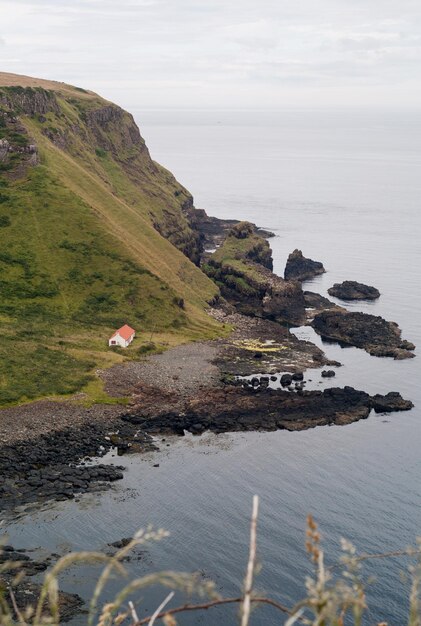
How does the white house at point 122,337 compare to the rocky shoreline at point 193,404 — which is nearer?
the rocky shoreline at point 193,404

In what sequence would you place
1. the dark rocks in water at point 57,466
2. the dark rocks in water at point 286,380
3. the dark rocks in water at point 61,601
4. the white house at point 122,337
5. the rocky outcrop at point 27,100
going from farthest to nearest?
1. the rocky outcrop at point 27,100
2. the white house at point 122,337
3. the dark rocks in water at point 286,380
4. the dark rocks in water at point 57,466
5. the dark rocks in water at point 61,601

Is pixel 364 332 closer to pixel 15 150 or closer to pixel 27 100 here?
pixel 15 150

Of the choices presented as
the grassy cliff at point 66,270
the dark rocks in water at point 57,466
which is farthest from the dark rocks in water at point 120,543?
the grassy cliff at point 66,270

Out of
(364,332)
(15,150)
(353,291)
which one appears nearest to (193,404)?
(364,332)

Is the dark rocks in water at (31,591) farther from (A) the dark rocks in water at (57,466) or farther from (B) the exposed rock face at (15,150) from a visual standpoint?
(B) the exposed rock face at (15,150)

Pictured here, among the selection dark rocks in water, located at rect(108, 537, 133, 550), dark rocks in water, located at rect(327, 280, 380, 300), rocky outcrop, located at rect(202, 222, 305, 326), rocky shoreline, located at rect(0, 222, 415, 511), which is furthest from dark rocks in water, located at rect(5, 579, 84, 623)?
dark rocks in water, located at rect(327, 280, 380, 300)

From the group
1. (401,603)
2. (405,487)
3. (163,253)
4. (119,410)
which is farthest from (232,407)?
(163,253)
